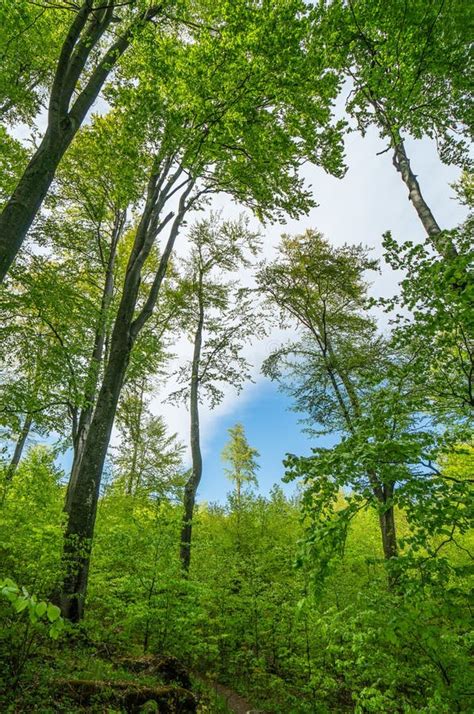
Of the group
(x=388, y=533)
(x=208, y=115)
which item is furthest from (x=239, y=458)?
(x=208, y=115)

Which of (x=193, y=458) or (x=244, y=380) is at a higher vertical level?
(x=244, y=380)

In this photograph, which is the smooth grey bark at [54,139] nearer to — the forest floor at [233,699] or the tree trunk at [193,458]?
the tree trunk at [193,458]

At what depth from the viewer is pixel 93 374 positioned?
25.4 feet

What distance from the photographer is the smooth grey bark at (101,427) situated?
17.2 feet

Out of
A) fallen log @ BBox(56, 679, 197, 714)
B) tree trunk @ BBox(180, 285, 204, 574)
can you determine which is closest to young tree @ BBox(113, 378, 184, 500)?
tree trunk @ BBox(180, 285, 204, 574)

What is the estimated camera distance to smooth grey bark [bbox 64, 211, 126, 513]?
773 cm

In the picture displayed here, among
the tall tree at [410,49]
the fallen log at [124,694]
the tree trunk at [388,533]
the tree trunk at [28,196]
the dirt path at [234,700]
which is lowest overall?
the dirt path at [234,700]

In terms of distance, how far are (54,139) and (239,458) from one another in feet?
51.6

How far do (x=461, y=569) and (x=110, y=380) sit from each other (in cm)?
552

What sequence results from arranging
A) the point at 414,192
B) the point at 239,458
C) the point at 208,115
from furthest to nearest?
the point at 239,458, the point at 414,192, the point at 208,115

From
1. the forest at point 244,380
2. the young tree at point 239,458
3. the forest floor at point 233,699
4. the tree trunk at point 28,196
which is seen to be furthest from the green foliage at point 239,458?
the tree trunk at point 28,196

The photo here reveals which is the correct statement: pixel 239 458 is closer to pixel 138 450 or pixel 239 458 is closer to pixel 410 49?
pixel 138 450

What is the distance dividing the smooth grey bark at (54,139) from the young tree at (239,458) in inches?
584

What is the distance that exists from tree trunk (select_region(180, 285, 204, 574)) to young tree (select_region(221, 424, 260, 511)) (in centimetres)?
678
